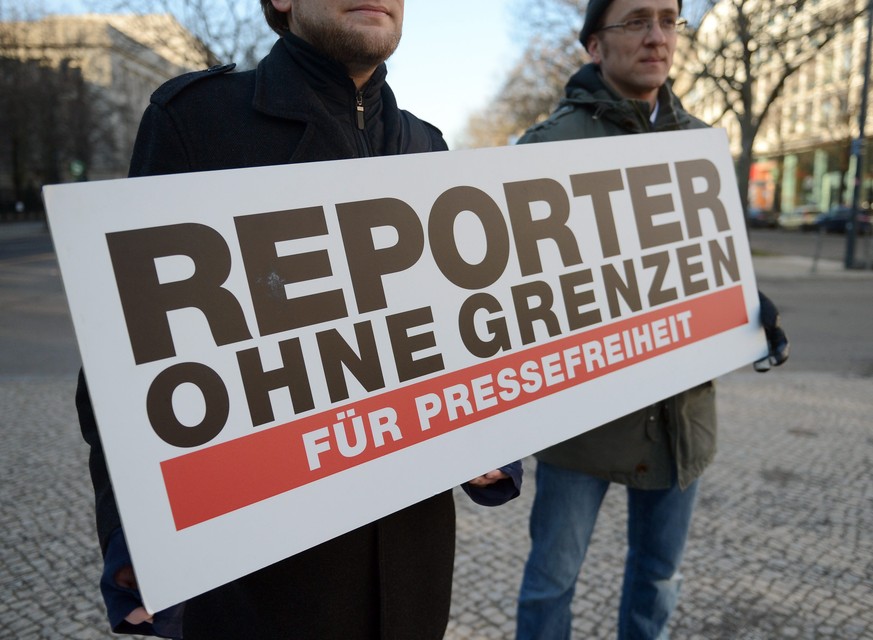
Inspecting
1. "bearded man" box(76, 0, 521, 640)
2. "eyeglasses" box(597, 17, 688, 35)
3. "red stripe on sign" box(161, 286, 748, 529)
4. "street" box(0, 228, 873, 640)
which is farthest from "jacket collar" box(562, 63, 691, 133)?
"street" box(0, 228, 873, 640)

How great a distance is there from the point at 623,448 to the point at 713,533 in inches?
64.8

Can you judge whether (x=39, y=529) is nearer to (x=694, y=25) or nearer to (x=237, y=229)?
(x=237, y=229)

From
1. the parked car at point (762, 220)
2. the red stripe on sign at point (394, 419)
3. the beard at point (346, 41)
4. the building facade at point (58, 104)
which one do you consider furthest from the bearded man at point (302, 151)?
the parked car at point (762, 220)

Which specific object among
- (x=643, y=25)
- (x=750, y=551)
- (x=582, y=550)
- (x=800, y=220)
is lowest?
(x=800, y=220)

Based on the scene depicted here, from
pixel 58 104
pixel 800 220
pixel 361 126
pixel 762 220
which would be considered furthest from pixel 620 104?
pixel 58 104

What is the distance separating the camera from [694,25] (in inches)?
706

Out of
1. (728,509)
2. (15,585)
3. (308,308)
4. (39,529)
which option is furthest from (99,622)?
(728,509)

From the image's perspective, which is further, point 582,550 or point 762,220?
point 762,220

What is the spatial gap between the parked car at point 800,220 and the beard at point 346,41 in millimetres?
38889

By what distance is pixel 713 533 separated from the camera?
3.23 metres

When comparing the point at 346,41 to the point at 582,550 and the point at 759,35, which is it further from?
the point at 759,35

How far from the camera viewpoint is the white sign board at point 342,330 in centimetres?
109

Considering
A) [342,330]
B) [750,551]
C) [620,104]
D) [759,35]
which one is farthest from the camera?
[759,35]

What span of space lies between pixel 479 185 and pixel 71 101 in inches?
1677
